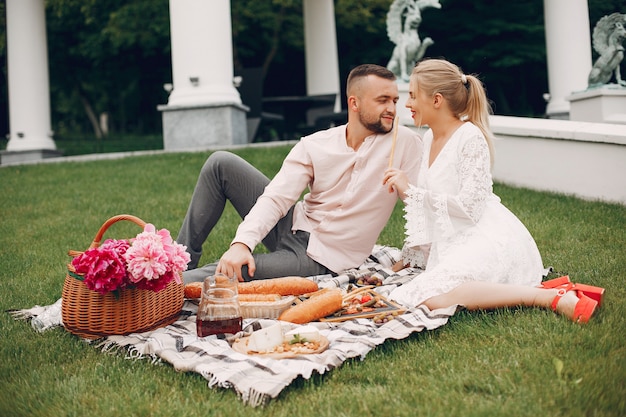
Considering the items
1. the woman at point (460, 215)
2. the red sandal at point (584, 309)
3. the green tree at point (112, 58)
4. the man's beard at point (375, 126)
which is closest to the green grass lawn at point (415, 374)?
the red sandal at point (584, 309)

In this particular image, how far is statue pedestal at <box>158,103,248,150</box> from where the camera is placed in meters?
10.4

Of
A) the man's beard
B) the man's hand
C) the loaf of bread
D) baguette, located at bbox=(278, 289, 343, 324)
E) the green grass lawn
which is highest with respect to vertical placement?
the man's beard

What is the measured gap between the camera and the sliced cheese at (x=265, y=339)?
2.86 meters

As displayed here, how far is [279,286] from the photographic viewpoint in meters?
3.54

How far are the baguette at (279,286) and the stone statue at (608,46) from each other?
750 cm

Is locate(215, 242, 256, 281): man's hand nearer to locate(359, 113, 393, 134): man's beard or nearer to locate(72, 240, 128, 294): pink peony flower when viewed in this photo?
locate(72, 240, 128, 294): pink peony flower

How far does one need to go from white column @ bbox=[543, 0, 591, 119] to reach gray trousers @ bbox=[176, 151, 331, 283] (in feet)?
36.2

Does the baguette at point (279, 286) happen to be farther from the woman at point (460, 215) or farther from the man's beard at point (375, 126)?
the man's beard at point (375, 126)

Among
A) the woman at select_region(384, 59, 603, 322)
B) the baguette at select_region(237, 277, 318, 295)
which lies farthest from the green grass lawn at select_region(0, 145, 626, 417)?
the baguette at select_region(237, 277, 318, 295)

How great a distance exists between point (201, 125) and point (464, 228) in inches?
299

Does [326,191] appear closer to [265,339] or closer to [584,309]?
[265,339]

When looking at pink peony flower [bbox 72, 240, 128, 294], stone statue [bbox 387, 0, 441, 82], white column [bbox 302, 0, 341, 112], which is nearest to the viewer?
pink peony flower [bbox 72, 240, 128, 294]

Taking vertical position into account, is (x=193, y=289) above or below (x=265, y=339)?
above

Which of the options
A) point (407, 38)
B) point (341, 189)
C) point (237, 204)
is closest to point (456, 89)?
point (341, 189)
